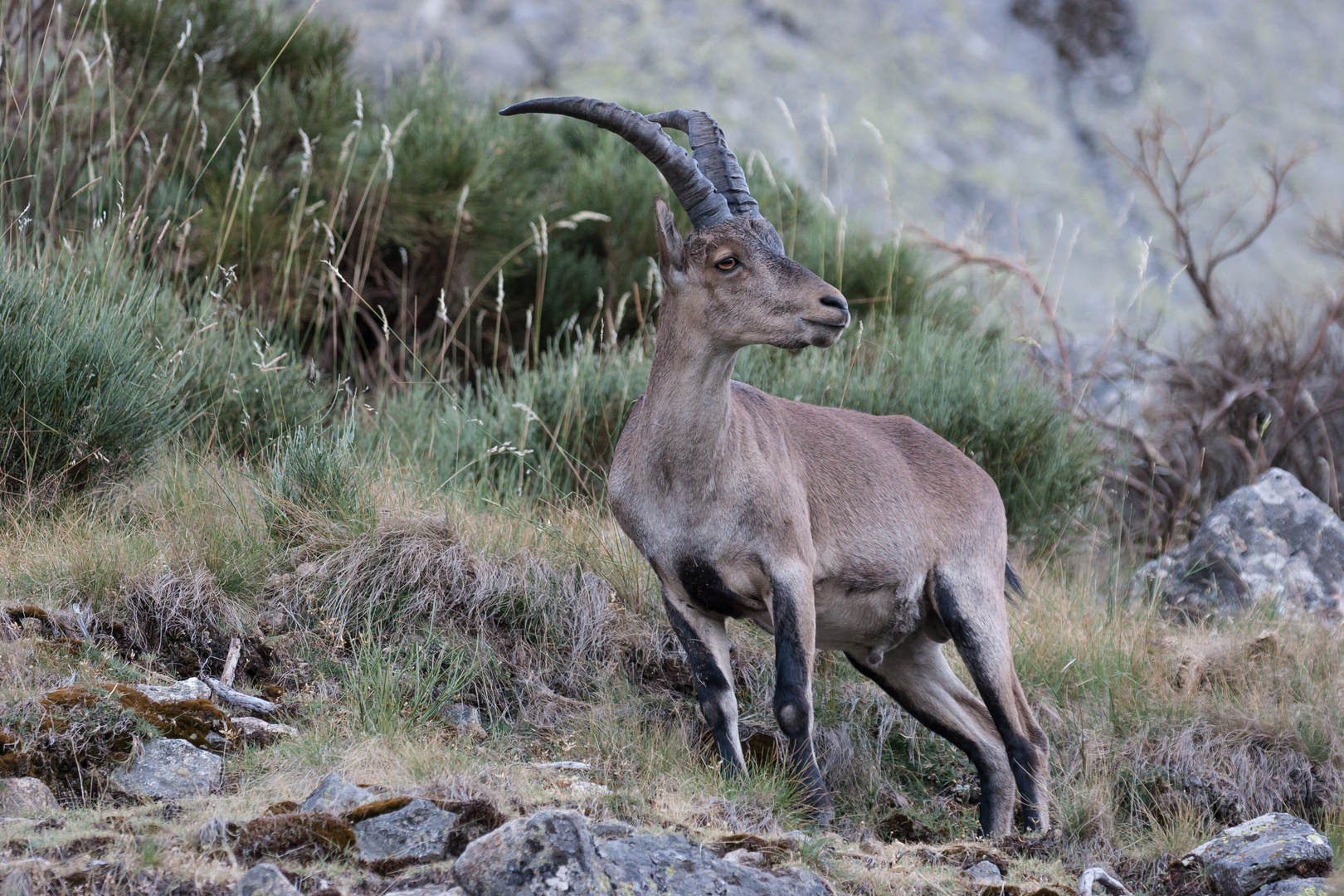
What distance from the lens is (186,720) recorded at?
3971 millimetres

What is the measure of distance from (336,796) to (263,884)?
58cm

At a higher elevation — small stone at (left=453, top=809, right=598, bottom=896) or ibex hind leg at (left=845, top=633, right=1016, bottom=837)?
small stone at (left=453, top=809, right=598, bottom=896)

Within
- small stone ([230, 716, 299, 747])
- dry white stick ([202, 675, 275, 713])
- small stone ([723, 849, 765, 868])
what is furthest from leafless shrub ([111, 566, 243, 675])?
small stone ([723, 849, 765, 868])

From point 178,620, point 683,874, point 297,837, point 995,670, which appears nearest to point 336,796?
point 297,837

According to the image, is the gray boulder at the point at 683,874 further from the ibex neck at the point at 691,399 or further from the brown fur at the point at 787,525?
the ibex neck at the point at 691,399

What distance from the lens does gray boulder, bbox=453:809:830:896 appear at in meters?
2.87

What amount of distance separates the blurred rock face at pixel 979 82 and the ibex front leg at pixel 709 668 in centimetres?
2362

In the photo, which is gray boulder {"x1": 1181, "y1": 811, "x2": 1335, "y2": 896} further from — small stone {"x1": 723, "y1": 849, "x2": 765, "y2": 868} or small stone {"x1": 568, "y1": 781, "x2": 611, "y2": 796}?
small stone {"x1": 568, "y1": 781, "x2": 611, "y2": 796}

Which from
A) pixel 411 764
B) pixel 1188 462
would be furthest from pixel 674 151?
pixel 1188 462

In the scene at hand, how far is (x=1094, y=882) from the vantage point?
3.75 meters

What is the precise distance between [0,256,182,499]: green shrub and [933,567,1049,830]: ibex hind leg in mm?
3677

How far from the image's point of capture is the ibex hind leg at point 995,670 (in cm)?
493

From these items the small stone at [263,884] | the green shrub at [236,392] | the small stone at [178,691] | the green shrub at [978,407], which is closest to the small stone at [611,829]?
the small stone at [263,884]

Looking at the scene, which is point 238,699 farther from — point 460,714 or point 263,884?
point 263,884
